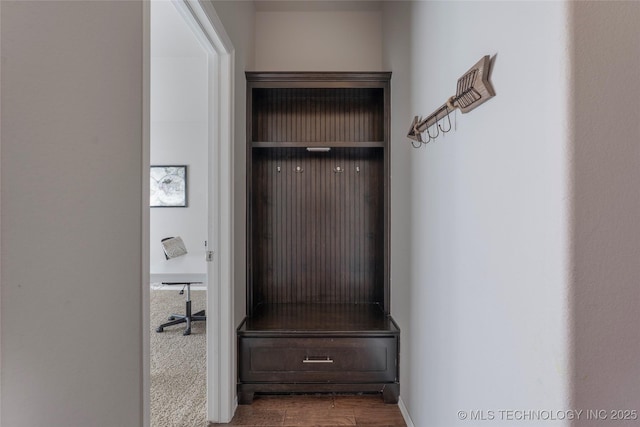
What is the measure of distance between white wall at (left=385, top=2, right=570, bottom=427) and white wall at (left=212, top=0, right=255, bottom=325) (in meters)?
1.09

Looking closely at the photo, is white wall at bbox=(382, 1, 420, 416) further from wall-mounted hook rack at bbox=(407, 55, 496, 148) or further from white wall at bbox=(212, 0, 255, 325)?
white wall at bbox=(212, 0, 255, 325)

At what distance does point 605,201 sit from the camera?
0.64m

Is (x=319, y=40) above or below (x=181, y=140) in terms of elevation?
above

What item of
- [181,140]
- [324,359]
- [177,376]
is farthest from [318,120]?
[181,140]

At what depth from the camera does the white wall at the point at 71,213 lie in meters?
0.54

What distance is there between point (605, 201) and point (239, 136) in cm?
182

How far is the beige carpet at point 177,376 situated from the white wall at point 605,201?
6.30 feet

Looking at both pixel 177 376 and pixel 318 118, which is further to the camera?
pixel 318 118

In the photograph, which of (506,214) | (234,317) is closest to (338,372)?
(234,317)

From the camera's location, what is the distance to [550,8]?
2.18ft

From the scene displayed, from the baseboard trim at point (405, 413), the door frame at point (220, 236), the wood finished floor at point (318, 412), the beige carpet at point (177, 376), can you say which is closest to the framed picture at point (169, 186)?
the beige carpet at point (177, 376)

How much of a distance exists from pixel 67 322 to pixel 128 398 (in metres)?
0.36

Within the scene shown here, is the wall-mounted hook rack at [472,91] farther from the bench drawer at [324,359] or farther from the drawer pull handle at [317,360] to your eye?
the drawer pull handle at [317,360]

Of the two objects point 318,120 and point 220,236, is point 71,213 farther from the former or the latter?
point 318,120
